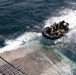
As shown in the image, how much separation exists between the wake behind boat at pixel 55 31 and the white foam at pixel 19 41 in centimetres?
354

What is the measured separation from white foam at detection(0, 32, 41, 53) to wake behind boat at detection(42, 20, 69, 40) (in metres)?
3.54

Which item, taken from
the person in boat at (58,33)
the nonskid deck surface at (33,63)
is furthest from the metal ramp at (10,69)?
the person in boat at (58,33)

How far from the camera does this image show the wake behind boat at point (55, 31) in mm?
55031

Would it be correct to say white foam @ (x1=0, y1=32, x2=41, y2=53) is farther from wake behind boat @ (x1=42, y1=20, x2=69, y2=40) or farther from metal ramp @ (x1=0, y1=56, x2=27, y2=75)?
metal ramp @ (x1=0, y1=56, x2=27, y2=75)

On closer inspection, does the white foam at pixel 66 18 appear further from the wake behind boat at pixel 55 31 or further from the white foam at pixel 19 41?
the white foam at pixel 19 41

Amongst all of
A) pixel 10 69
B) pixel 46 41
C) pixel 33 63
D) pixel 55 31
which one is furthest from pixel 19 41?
pixel 10 69

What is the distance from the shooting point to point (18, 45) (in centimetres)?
5478

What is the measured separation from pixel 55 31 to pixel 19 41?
34.3 ft

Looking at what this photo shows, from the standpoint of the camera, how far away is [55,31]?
56.8 meters

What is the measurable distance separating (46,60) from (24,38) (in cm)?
1253

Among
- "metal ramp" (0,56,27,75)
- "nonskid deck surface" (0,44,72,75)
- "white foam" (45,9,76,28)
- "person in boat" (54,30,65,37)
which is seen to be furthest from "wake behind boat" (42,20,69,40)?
"metal ramp" (0,56,27,75)

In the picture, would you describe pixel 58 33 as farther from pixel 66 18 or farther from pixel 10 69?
pixel 10 69

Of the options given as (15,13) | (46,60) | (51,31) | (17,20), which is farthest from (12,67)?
(15,13)

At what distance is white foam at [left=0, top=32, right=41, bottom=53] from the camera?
53.8m
